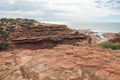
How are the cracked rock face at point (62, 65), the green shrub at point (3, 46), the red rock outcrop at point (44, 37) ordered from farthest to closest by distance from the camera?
1. the red rock outcrop at point (44, 37)
2. the green shrub at point (3, 46)
3. the cracked rock face at point (62, 65)

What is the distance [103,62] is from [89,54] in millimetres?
1290

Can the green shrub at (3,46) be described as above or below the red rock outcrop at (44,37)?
below

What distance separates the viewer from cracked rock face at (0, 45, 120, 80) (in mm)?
11727

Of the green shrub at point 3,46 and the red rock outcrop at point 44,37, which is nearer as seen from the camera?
the green shrub at point 3,46

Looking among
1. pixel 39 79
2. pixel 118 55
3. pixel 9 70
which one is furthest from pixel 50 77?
pixel 118 55

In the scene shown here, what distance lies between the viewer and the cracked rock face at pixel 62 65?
462 inches

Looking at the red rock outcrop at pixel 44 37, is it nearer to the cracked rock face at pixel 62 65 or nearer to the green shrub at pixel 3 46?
the green shrub at pixel 3 46

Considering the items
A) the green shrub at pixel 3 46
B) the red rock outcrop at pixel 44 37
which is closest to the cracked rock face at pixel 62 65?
the green shrub at pixel 3 46

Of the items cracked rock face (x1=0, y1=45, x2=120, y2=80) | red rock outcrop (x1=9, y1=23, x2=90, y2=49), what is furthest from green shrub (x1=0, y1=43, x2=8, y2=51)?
cracked rock face (x1=0, y1=45, x2=120, y2=80)

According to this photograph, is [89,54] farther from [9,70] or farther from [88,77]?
[9,70]

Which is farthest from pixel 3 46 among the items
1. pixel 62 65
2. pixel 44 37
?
pixel 62 65

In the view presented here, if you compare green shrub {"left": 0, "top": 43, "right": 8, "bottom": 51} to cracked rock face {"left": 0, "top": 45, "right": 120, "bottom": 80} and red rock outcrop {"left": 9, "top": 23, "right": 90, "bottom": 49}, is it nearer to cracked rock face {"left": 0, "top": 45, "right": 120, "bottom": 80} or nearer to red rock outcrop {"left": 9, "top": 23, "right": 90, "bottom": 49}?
red rock outcrop {"left": 9, "top": 23, "right": 90, "bottom": 49}

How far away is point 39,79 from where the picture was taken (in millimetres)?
11578

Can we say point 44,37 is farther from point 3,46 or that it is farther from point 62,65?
point 62,65
